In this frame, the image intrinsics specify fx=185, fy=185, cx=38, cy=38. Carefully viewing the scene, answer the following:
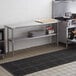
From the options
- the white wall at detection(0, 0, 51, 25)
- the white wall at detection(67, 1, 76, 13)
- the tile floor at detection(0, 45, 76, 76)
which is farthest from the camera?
the white wall at detection(67, 1, 76, 13)

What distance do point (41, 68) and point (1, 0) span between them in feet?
6.11

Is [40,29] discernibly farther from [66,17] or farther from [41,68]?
[41,68]

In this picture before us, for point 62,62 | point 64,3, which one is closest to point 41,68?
point 62,62

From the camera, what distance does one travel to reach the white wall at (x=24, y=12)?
4.41 metres

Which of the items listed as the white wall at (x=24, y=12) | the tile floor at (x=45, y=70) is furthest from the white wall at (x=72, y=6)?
the tile floor at (x=45, y=70)

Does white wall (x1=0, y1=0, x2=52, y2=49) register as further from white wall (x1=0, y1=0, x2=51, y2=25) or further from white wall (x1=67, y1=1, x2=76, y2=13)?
white wall (x1=67, y1=1, x2=76, y2=13)

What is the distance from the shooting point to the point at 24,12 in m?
4.71

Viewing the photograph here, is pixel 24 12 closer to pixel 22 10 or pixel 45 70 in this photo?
pixel 22 10

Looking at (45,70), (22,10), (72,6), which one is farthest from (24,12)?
(45,70)

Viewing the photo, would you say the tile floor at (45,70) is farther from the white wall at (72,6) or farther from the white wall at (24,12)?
the white wall at (72,6)

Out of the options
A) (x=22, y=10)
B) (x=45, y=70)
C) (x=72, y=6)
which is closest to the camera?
(x=45, y=70)

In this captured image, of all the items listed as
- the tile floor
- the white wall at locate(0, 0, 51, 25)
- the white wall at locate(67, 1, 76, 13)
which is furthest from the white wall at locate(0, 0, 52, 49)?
the white wall at locate(67, 1, 76, 13)

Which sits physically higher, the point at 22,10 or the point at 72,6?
the point at 72,6

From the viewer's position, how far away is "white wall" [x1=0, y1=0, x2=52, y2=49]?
441 cm
